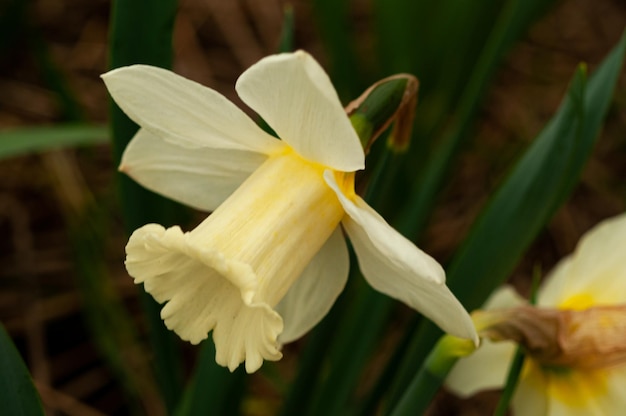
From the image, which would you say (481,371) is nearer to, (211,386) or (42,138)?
(211,386)

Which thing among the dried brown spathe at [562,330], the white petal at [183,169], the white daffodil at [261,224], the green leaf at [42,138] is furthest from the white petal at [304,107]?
the green leaf at [42,138]

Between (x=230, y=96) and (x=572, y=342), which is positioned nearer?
(x=572, y=342)

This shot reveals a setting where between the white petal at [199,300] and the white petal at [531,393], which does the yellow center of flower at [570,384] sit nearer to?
the white petal at [531,393]

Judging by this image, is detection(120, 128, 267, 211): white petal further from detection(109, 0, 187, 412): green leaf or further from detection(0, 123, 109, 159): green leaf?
detection(0, 123, 109, 159): green leaf

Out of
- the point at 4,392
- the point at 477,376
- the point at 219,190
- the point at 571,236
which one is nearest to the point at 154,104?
the point at 219,190

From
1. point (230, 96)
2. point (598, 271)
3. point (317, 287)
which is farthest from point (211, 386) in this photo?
point (230, 96)

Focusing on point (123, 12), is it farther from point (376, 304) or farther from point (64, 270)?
point (64, 270)

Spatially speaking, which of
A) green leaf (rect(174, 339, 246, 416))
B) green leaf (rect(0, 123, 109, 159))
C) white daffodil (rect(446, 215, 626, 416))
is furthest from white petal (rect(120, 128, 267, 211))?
green leaf (rect(0, 123, 109, 159))

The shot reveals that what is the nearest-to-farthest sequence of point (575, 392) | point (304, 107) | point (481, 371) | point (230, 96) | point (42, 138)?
1. point (304, 107)
2. point (575, 392)
3. point (481, 371)
4. point (42, 138)
5. point (230, 96)
